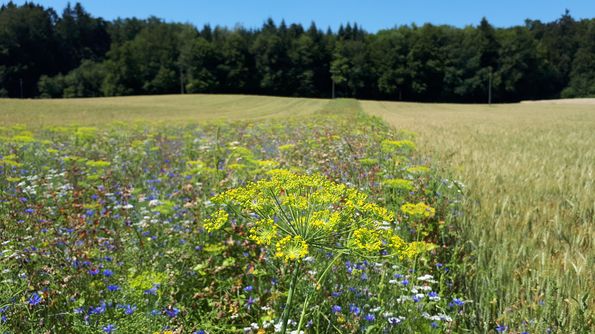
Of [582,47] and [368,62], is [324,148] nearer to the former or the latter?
[368,62]

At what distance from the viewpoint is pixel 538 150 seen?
30.5 feet

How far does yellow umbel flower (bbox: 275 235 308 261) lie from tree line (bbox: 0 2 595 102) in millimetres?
100911

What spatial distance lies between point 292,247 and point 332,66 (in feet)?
356

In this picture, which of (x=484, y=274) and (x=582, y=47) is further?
(x=582, y=47)

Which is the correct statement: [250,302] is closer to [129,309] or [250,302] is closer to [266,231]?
[129,309]

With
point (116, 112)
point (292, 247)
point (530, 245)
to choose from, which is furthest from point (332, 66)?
point (292, 247)

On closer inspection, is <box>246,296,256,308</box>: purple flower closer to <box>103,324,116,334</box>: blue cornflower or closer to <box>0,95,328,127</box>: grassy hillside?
<box>103,324,116,334</box>: blue cornflower

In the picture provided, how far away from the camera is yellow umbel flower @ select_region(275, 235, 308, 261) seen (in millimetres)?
1527

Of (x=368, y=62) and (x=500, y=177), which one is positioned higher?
(x=368, y=62)

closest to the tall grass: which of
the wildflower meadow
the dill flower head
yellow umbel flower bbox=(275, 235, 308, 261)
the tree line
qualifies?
the wildflower meadow

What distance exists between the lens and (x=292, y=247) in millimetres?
1635

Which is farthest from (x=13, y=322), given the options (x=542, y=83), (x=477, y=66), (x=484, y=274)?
(x=542, y=83)

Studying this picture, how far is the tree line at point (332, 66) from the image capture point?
328 ft

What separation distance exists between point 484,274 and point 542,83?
383ft
